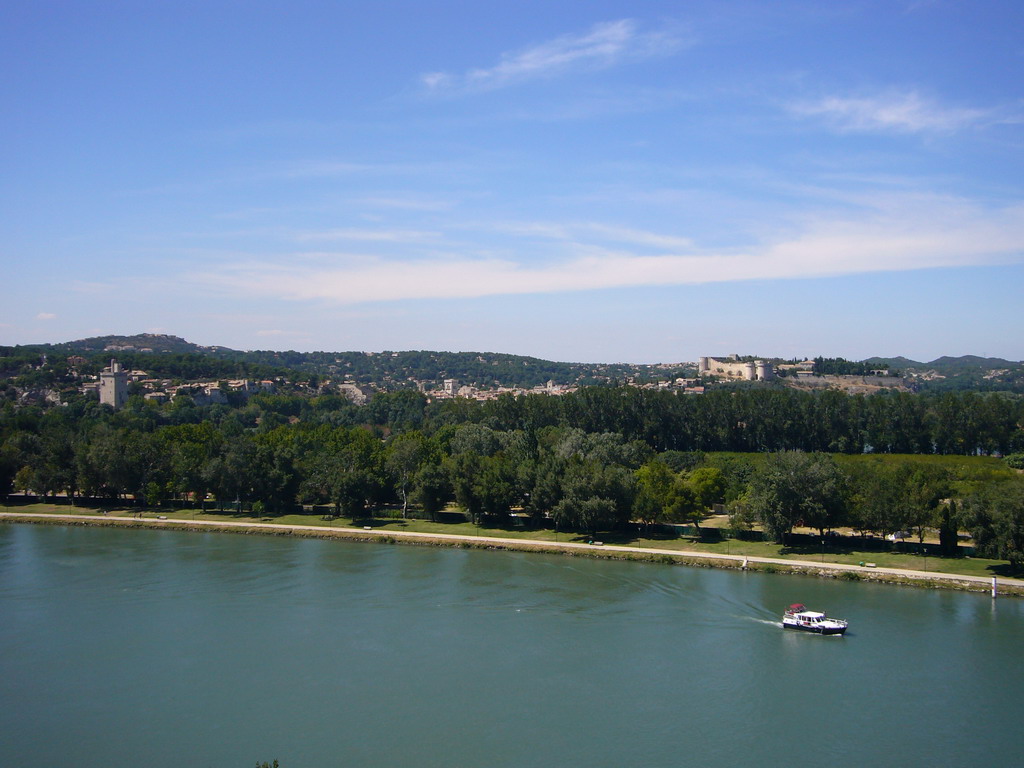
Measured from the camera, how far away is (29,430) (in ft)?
216

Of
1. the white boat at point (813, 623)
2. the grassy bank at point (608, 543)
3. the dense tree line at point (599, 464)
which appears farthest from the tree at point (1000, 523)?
the white boat at point (813, 623)

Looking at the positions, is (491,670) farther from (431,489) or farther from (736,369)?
(736,369)

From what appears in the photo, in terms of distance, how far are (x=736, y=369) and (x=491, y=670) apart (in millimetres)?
134801

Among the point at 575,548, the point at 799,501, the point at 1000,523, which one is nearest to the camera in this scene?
the point at 1000,523

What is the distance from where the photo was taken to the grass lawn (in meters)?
34.4

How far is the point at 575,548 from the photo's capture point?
39.4 meters

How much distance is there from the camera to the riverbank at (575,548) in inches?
1282

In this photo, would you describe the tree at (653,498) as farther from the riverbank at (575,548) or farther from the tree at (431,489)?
the tree at (431,489)

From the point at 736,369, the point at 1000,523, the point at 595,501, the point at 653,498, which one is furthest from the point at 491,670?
the point at 736,369

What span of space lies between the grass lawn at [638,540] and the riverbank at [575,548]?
0.72m

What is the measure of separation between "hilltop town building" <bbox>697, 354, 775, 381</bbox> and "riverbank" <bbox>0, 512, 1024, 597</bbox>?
334 feet

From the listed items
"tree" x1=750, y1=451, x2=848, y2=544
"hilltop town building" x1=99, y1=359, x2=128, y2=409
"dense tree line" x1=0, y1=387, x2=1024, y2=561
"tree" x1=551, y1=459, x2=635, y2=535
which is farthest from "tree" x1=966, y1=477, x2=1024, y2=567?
"hilltop town building" x1=99, y1=359, x2=128, y2=409

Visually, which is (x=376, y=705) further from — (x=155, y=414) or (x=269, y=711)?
(x=155, y=414)

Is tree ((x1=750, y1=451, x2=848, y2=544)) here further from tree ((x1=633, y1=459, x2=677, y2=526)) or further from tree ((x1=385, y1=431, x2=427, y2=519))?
tree ((x1=385, y1=431, x2=427, y2=519))
